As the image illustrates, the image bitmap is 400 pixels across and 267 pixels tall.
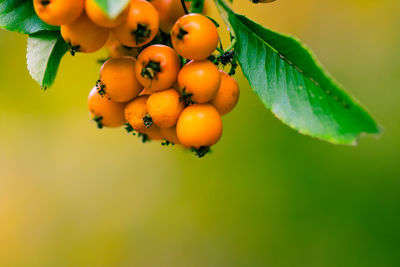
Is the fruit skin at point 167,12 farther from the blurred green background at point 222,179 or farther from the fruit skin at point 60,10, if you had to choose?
the blurred green background at point 222,179

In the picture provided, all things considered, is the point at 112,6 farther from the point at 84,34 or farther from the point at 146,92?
the point at 146,92

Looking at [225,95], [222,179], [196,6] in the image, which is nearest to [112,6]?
[225,95]

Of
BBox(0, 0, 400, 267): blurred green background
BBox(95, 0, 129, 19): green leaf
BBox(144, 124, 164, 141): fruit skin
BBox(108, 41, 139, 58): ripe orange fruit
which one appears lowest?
BBox(0, 0, 400, 267): blurred green background

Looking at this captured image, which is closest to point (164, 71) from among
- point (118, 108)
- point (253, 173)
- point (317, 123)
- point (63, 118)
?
point (118, 108)

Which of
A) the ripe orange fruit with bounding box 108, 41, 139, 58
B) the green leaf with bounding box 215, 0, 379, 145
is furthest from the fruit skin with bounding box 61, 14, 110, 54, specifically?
the green leaf with bounding box 215, 0, 379, 145

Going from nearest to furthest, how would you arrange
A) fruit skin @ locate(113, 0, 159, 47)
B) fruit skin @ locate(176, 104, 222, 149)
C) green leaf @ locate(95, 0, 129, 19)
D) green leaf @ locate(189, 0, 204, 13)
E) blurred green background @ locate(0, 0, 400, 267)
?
green leaf @ locate(95, 0, 129, 19) < fruit skin @ locate(113, 0, 159, 47) < fruit skin @ locate(176, 104, 222, 149) < green leaf @ locate(189, 0, 204, 13) < blurred green background @ locate(0, 0, 400, 267)

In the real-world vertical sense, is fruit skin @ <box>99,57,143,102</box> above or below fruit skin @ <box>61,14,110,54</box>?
below

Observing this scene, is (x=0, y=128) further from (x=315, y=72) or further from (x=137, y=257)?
(x=315, y=72)

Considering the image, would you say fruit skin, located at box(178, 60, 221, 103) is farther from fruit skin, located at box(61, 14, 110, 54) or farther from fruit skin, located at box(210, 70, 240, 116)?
fruit skin, located at box(61, 14, 110, 54)
